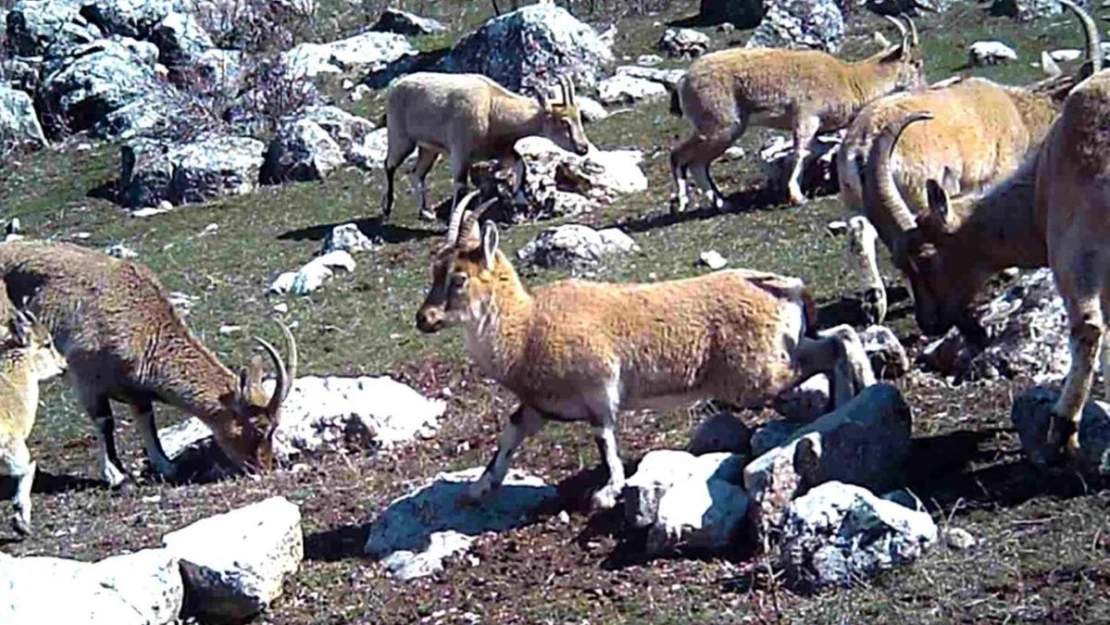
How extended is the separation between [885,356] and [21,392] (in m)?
5.49

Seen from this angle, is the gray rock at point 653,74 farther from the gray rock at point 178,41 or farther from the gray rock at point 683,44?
the gray rock at point 178,41

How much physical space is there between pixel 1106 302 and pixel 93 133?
2174 cm

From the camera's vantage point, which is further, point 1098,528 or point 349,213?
point 349,213

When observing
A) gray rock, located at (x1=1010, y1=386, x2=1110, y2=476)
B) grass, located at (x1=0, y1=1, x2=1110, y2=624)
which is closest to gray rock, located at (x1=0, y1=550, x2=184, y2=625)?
grass, located at (x1=0, y1=1, x2=1110, y2=624)

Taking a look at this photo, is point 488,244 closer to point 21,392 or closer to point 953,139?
point 21,392

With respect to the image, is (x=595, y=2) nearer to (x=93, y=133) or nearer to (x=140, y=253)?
(x=93, y=133)

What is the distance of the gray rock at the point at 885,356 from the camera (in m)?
10.4

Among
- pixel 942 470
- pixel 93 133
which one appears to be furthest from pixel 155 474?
pixel 93 133

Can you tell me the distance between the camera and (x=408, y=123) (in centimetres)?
2086

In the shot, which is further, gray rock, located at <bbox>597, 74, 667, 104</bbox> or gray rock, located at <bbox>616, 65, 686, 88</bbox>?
gray rock, located at <bbox>616, 65, 686, 88</bbox>

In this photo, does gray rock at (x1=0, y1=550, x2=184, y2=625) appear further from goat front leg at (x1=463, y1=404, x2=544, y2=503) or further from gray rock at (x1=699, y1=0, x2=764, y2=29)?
gray rock at (x1=699, y1=0, x2=764, y2=29)

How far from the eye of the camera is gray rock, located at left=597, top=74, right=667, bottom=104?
2511 centimetres

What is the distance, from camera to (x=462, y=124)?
799 inches

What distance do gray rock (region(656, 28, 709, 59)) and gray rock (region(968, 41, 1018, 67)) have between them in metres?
4.71
